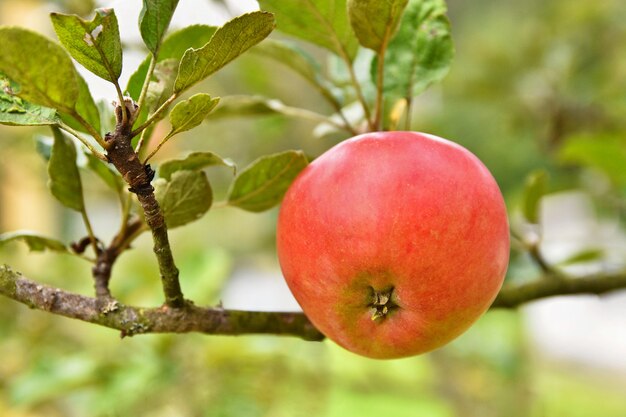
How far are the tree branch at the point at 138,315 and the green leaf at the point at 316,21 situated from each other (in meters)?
0.26

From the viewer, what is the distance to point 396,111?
0.70 metres

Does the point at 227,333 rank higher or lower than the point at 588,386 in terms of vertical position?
higher

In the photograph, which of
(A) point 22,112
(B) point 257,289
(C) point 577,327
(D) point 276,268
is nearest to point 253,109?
(A) point 22,112

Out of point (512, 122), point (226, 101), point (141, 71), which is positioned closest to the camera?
point (141, 71)

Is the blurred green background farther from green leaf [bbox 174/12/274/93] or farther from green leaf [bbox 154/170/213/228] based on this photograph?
green leaf [bbox 174/12/274/93]

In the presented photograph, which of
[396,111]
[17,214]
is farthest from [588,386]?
[396,111]

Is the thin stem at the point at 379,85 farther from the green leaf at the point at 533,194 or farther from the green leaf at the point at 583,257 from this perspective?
the green leaf at the point at 583,257

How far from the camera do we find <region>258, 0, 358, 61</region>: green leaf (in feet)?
1.89

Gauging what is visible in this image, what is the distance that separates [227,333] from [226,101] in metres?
0.27

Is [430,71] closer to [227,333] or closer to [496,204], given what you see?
[496,204]

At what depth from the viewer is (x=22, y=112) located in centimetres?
43

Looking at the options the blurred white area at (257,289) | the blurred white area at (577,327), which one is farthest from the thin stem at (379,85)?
the blurred white area at (257,289)

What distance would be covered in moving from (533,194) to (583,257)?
0.77ft

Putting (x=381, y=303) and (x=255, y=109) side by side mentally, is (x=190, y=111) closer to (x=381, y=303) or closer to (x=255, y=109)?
(x=381, y=303)
